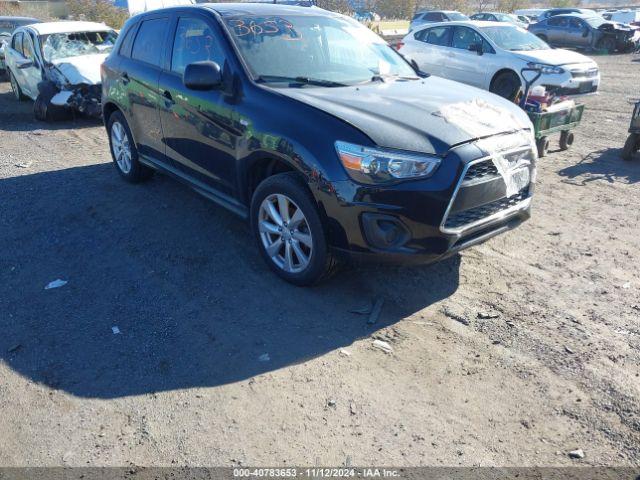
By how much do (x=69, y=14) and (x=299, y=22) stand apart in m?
29.8

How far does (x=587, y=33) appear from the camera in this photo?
23.1m

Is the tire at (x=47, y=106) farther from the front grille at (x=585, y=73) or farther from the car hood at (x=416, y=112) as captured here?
the front grille at (x=585, y=73)

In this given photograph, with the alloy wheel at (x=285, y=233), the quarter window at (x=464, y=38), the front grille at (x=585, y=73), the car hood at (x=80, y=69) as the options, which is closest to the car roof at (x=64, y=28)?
the car hood at (x=80, y=69)

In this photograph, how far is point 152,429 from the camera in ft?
8.96

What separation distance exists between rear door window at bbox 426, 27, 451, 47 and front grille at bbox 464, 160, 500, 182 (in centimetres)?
909

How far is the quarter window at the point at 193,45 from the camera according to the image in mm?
4328

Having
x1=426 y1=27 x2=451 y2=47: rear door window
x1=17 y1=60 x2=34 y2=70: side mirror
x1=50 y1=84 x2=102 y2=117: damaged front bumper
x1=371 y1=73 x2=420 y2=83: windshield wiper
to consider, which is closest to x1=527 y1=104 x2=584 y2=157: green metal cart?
x1=371 y1=73 x2=420 y2=83: windshield wiper

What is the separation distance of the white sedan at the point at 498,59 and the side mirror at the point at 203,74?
690cm

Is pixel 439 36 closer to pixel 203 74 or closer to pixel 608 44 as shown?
pixel 203 74

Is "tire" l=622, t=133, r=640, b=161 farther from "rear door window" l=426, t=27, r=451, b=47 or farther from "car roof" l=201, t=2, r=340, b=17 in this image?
"rear door window" l=426, t=27, r=451, b=47

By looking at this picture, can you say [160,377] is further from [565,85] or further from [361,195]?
[565,85]

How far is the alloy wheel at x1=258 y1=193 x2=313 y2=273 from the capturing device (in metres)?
3.77

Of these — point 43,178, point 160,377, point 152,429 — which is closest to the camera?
point 152,429

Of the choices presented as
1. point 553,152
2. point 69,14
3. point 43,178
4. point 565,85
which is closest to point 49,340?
point 43,178
